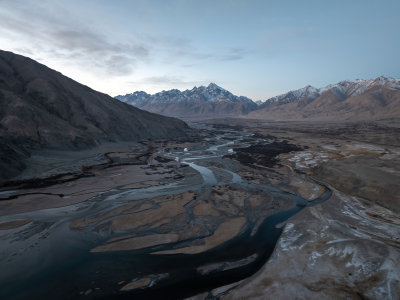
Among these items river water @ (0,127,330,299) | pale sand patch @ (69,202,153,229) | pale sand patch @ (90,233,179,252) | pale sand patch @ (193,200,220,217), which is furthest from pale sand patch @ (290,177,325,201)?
pale sand patch @ (69,202,153,229)

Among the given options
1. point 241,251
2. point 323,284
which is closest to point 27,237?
point 241,251

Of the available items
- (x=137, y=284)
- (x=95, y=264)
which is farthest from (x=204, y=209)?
(x=95, y=264)

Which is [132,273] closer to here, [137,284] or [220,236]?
[137,284]

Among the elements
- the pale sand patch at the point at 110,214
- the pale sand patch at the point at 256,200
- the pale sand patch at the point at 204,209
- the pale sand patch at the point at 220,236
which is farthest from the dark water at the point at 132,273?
the pale sand patch at the point at 256,200

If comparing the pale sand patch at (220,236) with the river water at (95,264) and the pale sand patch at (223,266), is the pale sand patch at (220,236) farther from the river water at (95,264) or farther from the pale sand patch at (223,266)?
the pale sand patch at (223,266)

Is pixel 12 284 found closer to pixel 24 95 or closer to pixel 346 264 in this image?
pixel 346 264

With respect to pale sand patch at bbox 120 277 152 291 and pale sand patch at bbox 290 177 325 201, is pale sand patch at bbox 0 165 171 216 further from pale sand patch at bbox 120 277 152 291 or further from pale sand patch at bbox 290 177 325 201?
pale sand patch at bbox 290 177 325 201
